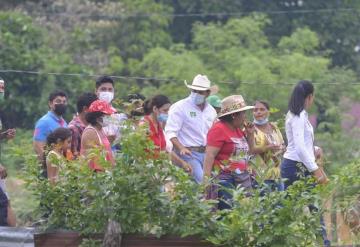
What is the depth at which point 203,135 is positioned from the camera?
37.4 ft

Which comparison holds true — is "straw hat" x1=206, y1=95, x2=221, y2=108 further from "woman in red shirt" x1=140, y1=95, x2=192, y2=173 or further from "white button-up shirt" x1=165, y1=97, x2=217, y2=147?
"woman in red shirt" x1=140, y1=95, x2=192, y2=173

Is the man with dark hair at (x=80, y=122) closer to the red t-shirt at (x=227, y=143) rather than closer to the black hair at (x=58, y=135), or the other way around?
the black hair at (x=58, y=135)

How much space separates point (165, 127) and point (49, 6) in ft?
71.6

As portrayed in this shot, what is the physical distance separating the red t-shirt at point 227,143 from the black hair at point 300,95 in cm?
55

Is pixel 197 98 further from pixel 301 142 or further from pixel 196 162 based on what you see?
pixel 301 142

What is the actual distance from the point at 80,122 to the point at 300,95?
7.31 ft

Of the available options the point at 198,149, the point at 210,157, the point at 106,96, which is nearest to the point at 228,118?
the point at 210,157

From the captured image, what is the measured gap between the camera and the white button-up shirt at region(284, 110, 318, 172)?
10.0m

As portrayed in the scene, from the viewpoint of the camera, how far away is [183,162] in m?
11.0

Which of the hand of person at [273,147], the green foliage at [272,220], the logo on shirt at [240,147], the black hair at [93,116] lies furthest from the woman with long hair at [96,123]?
the green foliage at [272,220]

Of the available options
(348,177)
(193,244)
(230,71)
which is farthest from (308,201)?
(230,71)

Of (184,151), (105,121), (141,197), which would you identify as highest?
(105,121)

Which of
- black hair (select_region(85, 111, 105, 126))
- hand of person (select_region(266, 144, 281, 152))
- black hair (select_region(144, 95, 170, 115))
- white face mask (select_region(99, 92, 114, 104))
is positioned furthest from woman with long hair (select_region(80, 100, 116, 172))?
hand of person (select_region(266, 144, 281, 152))

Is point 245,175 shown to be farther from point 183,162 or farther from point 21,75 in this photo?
point 21,75
